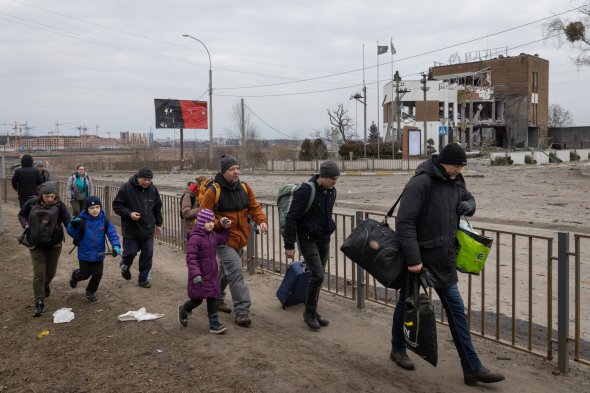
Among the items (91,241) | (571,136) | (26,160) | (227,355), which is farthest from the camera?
(571,136)

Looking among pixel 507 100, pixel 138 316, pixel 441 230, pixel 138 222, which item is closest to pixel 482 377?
pixel 441 230

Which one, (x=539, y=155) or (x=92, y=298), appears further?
(x=539, y=155)

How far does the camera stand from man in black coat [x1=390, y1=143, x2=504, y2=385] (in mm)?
4160

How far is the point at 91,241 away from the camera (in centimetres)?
666

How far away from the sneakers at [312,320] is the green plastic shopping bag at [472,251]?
5.93ft

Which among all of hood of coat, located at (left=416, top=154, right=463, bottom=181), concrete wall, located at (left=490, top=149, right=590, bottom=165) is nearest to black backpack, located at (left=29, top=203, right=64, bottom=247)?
hood of coat, located at (left=416, top=154, right=463, bottom=181)

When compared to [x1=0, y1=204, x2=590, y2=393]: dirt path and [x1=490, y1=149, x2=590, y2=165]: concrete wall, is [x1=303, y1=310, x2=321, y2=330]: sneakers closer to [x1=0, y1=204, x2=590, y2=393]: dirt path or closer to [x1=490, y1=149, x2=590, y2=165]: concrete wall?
[x1=0, y1=204, x2=590, y2=393]: dirt path

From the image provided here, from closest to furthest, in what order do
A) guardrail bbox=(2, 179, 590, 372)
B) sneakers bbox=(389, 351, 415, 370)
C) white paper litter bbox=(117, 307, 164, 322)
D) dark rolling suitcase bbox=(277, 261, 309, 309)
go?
guardrail bbox=(2, 179, 590, 372)
sneakers bbox=(389, 351, 415, 370)
white paper litter bbox=(117, 307, 164, 322)
dark rolling suitcase bbox=(277, 261, 309, 309)

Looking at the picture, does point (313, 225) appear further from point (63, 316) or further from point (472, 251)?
point (63, 316)

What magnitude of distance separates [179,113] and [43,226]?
58585mm

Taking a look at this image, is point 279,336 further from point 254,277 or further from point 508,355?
point 254,277

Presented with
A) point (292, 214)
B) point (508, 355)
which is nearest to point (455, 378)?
point (508, 355)

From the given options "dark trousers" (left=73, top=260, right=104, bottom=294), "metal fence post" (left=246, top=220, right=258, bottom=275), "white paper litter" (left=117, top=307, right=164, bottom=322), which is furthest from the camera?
"metal fence post" (left=246, top=220, right=258, bottom=275)

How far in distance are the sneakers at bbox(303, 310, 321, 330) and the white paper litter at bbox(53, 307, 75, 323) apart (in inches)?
101
